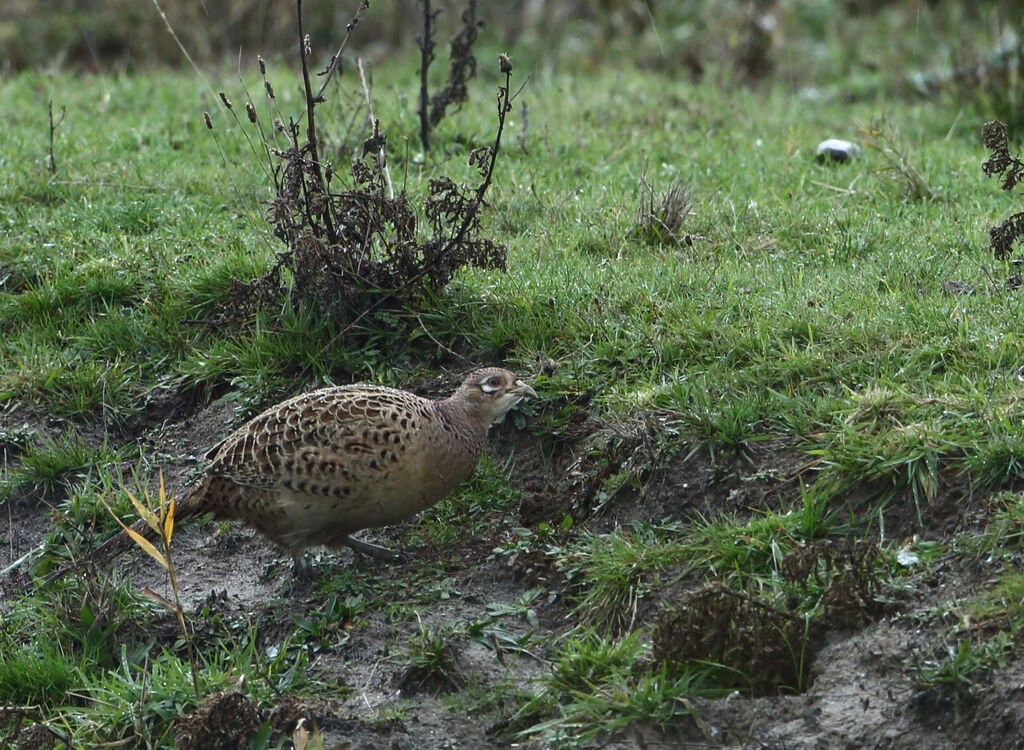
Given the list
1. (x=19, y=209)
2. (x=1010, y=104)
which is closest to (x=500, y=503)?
(x=19, y=209)

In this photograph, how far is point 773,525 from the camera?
14.8 ft

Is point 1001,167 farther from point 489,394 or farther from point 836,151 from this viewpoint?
point 836,151

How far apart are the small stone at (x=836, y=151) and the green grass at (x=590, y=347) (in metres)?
0.14

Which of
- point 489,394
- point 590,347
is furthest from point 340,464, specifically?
point 590,347

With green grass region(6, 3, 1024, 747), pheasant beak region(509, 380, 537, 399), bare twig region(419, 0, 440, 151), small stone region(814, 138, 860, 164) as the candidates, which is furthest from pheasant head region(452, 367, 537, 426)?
small stone region(814, 138, 860, 164)

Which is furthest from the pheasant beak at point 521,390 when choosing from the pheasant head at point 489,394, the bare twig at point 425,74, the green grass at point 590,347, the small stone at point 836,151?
the small stone at point 836,151

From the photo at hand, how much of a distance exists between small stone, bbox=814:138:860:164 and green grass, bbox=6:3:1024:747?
14 cm

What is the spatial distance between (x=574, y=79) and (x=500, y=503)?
19.5ft

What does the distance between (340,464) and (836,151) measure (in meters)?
4.66

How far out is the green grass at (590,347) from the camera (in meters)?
4.42

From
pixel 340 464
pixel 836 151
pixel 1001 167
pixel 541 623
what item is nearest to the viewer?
pixel 541 623

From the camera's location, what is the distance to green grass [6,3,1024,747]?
4.42 metres

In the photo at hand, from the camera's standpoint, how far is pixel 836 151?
8047 mm

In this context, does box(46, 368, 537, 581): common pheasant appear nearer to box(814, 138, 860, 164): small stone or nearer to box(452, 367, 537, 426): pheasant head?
box(452, 367, 537, 426): pheasant head
